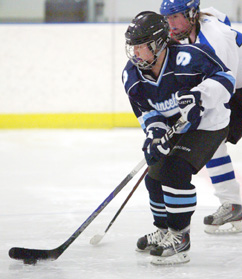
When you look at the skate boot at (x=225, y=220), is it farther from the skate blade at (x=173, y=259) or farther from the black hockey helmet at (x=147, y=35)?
the black hockey helmet at (x=147, y=35)

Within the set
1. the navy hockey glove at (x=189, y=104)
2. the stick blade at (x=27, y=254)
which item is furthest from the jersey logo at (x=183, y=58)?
the stick blade at (x=27, y=254)

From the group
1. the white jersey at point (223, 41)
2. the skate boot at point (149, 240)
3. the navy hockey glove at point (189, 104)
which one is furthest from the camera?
the white jersey at point (223, 41)

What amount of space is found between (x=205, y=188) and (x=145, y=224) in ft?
2.65

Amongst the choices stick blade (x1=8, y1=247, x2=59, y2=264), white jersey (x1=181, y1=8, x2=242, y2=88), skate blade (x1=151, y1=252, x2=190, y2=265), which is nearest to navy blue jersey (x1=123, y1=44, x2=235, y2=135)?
white jersey (x1=181, y1=8, x2=242, y2=88)

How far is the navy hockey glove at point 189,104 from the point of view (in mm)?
2066

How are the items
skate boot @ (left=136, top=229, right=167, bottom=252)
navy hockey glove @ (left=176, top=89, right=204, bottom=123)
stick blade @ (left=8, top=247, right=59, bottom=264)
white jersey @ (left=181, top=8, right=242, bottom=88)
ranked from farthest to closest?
white jersey @ (left=181, top=8, right=242, bottom=88) < skate boot @ (left=136, top=229, right=167, bottom=252) < stick blade @ (left=8, top=247, right=59, bottom=264) < navy hockey glove @ (left=176, top=89, right=204, bottom=123)

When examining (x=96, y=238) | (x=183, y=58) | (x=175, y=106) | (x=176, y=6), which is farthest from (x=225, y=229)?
(x=176, y=6)

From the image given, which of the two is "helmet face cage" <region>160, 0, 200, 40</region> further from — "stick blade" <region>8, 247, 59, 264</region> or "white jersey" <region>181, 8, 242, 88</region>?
"stick blade" <region>8, 247, 59, 264</region>

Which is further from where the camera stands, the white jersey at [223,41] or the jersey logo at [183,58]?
the white jersey at [223,41]

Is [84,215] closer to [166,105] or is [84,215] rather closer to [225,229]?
[225,229]

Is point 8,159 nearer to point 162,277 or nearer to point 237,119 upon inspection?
point 237,119

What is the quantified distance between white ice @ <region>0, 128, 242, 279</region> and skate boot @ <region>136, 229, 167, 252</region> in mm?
29

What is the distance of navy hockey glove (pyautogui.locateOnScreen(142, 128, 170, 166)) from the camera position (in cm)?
214

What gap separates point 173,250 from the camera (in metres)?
2.18
